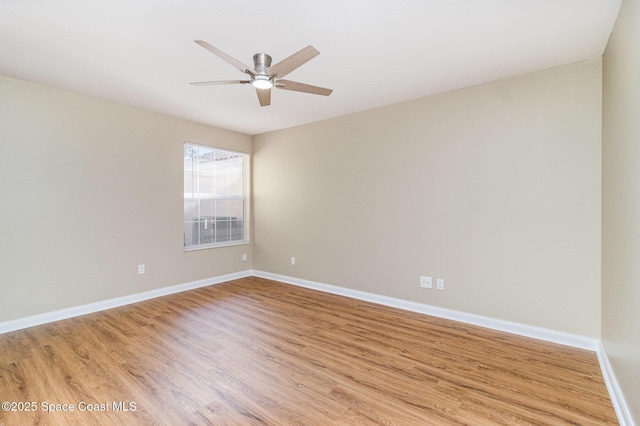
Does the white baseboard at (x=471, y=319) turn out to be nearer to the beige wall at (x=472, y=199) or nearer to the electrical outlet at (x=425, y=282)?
the beige wall at (x=472, y=199)

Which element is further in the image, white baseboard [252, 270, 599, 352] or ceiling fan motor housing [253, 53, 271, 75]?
white baseboard [252, 270, 599, 352]

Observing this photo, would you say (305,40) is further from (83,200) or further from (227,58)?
(83,200)

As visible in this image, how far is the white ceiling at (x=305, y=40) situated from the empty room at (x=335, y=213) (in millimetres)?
20

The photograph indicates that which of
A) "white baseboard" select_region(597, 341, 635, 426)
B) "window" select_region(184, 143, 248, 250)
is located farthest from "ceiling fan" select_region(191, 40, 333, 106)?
"white baseboard" select_region(597, 341, 635, 426)

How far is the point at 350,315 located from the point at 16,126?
3.88 m

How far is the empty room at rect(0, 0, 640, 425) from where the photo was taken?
1.81m

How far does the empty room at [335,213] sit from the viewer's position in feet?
5.95

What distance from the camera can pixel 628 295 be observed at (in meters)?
1.61

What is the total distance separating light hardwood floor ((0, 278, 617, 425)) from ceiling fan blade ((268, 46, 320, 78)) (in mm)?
2157

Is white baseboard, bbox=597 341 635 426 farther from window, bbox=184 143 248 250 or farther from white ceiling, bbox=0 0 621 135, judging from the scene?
window, bbox=184 143 248 250

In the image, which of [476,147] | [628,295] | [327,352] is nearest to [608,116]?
[476,147]

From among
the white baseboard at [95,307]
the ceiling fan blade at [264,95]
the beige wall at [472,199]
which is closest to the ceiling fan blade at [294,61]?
the ceiling fan blade at [264,95]

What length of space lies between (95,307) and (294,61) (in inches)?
137

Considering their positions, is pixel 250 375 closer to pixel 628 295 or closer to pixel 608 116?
pixel 628 295
